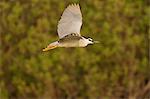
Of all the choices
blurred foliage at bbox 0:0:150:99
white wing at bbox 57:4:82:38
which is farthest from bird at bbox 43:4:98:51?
blurred foliage at bbox 0:0:150:99

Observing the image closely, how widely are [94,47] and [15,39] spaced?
1.56 meters

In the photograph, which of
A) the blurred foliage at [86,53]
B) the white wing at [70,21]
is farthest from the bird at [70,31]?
the blurred foliage at [86,53]

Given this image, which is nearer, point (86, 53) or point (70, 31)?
point (70, 31)

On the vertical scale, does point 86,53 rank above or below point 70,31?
above

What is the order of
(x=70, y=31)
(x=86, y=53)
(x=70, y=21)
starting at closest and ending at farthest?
(x=70, y=31)
(x=70, y=21)
(x=86, y=53)

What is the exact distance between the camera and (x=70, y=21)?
23.3 feet

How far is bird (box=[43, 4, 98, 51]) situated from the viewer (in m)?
6.67

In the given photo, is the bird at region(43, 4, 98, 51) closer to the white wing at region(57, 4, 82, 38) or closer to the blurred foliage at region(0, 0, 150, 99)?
the white wing at region(57, 4, 82, 38)

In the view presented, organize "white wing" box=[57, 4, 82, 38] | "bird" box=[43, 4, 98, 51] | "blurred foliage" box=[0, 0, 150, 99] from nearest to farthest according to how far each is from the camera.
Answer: "bird" box=[43, 4, 98, 51], "white wing" box=[57, 4, 82, 38], "blurred foliage" box=[0, 0, 150, 99]

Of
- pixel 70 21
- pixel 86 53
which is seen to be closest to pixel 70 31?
pixel 70 21

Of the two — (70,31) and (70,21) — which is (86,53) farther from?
(70,31)

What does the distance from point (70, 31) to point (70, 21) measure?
6.7 inches

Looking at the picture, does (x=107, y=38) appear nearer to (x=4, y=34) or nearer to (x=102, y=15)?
(x=102, y=15)

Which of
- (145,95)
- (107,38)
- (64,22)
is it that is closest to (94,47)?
(107,38)
